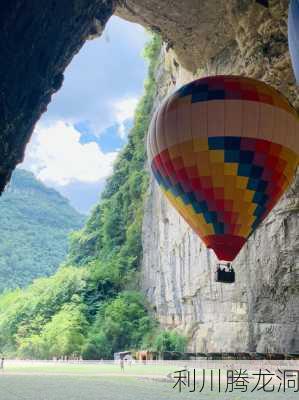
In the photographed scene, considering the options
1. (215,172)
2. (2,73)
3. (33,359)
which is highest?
(215,172)

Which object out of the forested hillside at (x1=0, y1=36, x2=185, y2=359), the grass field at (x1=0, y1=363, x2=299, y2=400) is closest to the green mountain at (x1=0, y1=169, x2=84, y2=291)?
the forested hillside at (x1=0, y1=36, x2=185, y2=359)

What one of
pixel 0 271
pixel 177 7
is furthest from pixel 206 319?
pixel 0 271

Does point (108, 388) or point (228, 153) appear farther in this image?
point (108, 388)

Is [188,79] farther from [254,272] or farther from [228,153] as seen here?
[228,153]

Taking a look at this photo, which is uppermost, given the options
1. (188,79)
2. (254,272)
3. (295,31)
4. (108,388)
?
(188,79)

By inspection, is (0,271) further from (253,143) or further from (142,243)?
(253,143)

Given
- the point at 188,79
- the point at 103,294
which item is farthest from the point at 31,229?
the point at 188,79
